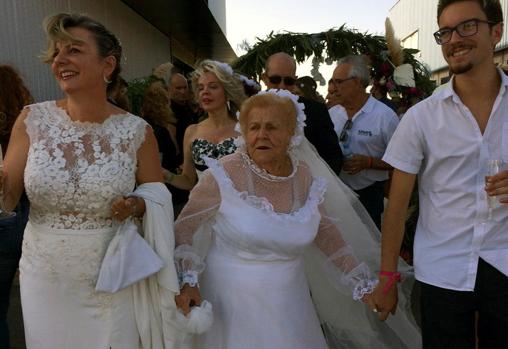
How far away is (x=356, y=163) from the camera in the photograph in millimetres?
3998

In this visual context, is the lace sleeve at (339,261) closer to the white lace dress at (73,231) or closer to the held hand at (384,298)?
the held hand at (384,298)

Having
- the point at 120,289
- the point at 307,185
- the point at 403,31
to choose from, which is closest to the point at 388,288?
the point at 307,185

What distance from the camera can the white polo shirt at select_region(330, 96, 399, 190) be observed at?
14.0 feet

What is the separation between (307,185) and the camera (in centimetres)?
270

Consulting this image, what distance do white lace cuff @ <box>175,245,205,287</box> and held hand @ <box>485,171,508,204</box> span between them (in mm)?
1391

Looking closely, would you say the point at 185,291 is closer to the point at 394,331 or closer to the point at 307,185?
the point at 307,185

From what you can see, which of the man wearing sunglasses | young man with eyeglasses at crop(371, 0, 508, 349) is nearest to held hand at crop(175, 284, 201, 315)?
young man with eyeglasses at crop(371, 0, 508, 349)

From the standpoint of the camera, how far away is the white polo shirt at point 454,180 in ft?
6.94

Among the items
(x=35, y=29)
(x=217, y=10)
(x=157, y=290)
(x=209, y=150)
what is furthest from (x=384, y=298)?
(x=217, y=10)

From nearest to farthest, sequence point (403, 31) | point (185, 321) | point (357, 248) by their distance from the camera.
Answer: point (185, 321) → point (357, 248) → point (403, 31)

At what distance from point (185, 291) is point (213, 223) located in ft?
1.26

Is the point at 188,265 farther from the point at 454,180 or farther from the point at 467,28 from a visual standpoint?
the point at 467,28

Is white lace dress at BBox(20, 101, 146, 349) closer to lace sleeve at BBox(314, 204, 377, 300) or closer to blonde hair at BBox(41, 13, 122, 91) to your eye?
blonde hair at BBox(41, 13, 122, 91)

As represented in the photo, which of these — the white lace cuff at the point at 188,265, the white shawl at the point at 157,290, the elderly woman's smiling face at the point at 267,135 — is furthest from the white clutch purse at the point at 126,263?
the elderly woman's smiling face at the point at 267,135
